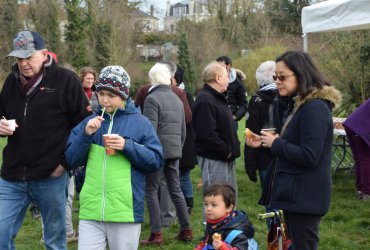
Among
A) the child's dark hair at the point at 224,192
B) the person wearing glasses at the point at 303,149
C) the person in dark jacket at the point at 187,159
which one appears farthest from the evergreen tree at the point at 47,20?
the person wearing glasses at the point at 303,149

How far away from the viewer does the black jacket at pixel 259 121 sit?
18.6ft

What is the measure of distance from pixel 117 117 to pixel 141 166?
1.32 ft

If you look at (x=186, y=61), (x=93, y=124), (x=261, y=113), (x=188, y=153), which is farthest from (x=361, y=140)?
(x=186, y=61)

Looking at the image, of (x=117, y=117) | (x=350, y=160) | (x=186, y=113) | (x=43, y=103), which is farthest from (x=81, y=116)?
(x=350, y=160)

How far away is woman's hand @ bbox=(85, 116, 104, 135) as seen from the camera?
3760 mm

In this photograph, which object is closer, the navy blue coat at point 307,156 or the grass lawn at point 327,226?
the navy blue coat at point 307,156

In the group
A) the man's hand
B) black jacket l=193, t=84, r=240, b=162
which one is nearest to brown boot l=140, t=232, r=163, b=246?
black jacket l=193, t=84, r=240, b=162

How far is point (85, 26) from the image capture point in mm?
37750

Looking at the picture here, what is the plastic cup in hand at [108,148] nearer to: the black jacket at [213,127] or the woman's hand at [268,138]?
the woman's hand at [268,138]

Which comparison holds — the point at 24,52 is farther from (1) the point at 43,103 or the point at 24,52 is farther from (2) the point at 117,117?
(2) the point at 117,117

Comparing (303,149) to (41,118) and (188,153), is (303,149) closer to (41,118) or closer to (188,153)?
(41,118)

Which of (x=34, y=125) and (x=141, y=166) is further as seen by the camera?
(x=34, y=125)

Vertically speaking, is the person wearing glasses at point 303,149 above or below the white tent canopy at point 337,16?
below

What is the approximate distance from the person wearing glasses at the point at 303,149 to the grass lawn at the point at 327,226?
2.31 metres
